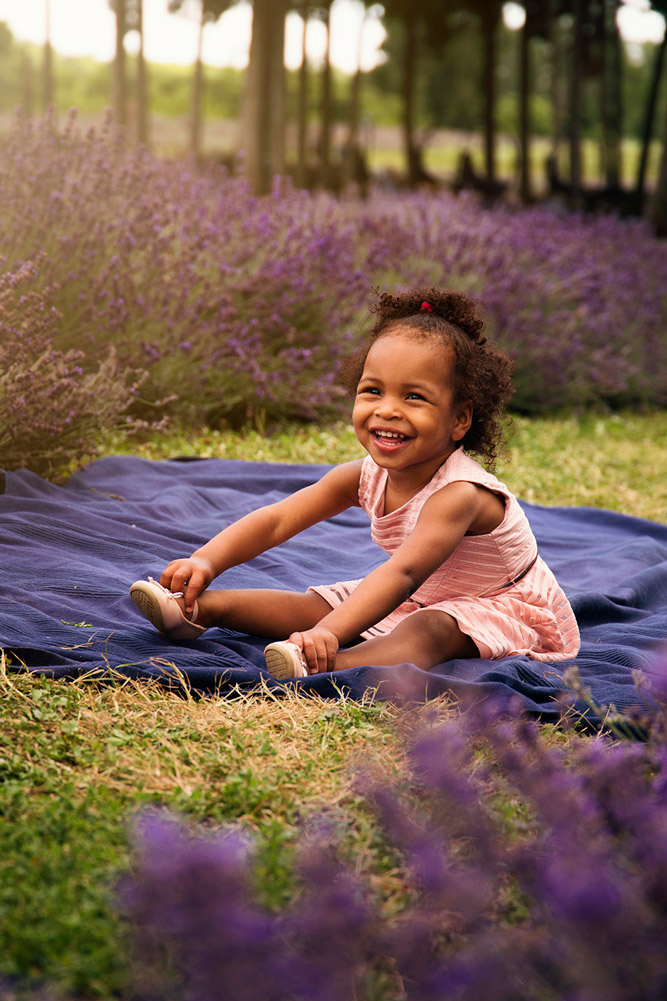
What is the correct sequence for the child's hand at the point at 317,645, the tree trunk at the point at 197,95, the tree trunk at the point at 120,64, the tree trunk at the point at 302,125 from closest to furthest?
1. the child's hand at the point at 317,645
2. the tree trunk at the point at 120,64
3. the tree trunk at the point at 302,125
4. the tree trunk at the point at 197,95

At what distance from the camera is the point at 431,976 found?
113 cm

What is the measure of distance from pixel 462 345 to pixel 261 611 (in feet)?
2.70

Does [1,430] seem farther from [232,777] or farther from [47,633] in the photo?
[232,777]

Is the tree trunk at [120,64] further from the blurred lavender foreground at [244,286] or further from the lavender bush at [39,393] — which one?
the lavender bush at [39,393]

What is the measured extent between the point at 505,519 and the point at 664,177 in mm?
10680

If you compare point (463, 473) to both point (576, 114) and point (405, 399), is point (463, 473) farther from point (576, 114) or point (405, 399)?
point (576, 114)

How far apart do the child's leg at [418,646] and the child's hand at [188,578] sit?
385 millimetres

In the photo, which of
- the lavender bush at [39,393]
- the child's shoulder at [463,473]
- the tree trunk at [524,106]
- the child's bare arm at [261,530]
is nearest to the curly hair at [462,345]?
the child's shoulder at [463,473]

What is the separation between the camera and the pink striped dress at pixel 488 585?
238 centimetres

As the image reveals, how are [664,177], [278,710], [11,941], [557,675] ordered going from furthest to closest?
[664,177]
[557,675]
[278,710]
[11,941]

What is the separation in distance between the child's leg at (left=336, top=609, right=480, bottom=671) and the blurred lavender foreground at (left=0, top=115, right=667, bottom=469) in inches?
65.7

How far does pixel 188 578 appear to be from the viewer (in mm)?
2391

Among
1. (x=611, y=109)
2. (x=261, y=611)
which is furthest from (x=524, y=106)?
(x=261, y=611)

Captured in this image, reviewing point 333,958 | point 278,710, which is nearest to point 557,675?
point 278,710
